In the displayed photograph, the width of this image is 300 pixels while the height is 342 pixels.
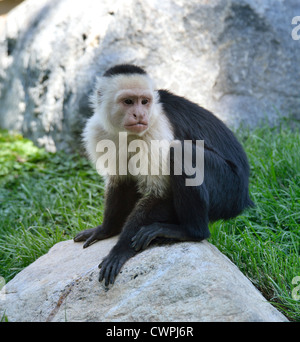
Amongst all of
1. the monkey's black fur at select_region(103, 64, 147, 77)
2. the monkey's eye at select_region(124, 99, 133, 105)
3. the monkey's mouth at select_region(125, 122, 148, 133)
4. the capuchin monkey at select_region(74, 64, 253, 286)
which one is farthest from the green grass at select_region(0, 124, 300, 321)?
the monkey's black fur at select_region(103, 64, 147, 77)

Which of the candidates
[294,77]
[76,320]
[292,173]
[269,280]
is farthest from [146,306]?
[294,77]

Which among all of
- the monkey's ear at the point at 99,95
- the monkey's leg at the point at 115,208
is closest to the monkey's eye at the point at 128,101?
the monkey's ear at the point at 99,95

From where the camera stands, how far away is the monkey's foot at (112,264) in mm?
3209

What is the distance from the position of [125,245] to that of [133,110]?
1.07 meters

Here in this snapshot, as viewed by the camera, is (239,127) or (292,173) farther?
(239,127)

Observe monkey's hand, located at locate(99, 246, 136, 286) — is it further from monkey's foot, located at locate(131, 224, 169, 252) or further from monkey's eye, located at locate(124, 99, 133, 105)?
monkey's eye, located at locate(124, 99, 133, 105)

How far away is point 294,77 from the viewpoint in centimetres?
737

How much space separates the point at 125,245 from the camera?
3389mm

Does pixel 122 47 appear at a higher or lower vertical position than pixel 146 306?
higher

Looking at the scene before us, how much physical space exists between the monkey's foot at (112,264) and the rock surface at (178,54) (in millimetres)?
3919

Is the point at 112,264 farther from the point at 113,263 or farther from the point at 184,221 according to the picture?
the point at 184,221

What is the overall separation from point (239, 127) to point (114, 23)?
2541 millimetres

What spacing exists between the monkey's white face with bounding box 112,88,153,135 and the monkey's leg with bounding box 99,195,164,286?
1.88 feet
